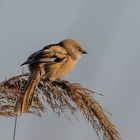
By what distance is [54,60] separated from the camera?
4617mm

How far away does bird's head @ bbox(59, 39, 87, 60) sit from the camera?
507 centimetres

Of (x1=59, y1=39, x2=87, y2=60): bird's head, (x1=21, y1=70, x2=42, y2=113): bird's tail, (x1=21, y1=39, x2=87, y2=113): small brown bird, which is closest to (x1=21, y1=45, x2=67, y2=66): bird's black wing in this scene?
(x1=21, y1=39, x2=87, y2=113): small brown bird

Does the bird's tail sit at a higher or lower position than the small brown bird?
higher

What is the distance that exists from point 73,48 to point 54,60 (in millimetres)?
650

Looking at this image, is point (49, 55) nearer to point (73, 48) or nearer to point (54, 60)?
point (54, 60)

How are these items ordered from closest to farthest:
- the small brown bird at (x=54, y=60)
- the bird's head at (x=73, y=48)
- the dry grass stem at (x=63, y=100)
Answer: the dry grass stem at (x=63, y=100), the small brown bird at (x=54, y=60), the bird's head at (x=73, y=48)

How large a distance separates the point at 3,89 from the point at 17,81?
35 centimetres

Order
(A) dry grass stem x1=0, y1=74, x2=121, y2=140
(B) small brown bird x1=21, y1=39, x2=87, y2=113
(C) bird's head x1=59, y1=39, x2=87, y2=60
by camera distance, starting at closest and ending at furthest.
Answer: (A) dry grass stem x1=0, y1=74, x2=121, y2=140
(B) small brown bird x1=21, y1=39, x2=87, y2=113
(C) bird's head x1=59, y1=39, x2=87, y2=60

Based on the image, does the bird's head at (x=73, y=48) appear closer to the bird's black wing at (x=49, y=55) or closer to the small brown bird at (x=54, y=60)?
the small brown bird at (x=54, y=60)

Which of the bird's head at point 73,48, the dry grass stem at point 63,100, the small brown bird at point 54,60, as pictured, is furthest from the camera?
the bird's head at point 73,48

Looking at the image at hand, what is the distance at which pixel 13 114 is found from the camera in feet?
8.20

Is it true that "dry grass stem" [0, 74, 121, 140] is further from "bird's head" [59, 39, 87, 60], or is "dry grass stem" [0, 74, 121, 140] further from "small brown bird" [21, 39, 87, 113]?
"bird's head" [59, 39, 87, 60]

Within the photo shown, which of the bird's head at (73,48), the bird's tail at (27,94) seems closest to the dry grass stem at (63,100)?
the bird's tail at (27,94)

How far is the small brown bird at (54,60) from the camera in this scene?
406 cm
